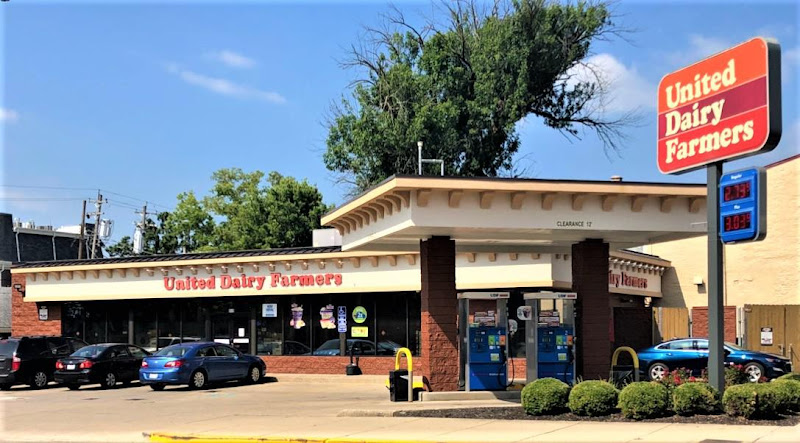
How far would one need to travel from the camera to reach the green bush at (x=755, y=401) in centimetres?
1346

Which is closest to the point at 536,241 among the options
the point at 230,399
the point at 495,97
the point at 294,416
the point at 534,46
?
the point at 294,416

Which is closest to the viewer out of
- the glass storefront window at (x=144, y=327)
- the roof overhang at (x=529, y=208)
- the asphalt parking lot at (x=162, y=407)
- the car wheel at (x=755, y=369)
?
the asphalt parking lot at (x=162, y=407)

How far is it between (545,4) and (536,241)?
1129 inches

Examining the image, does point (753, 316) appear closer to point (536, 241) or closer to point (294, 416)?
point (536, 241)

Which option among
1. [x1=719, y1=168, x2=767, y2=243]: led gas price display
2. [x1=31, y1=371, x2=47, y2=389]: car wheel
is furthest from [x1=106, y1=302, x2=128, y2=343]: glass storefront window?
[x1=719, y1=168, x2=767, y2=243]: led gas price display

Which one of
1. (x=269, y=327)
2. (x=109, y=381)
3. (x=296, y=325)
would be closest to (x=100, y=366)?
(x=109, y=381)

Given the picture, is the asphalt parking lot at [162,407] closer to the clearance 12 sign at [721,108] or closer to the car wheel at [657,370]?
the clearance 12 sign at [721,108]

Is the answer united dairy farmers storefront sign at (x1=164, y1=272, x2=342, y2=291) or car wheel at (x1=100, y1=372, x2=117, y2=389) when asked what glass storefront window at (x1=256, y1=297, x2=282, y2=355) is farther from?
car wheel at (x1=100, y1=372, x2=117, y2=389)

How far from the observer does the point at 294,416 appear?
55.8ft

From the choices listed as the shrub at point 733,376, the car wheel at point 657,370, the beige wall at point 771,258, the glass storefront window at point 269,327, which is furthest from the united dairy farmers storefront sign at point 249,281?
the beige wall at point 771,258

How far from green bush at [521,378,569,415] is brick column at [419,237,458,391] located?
142 inches

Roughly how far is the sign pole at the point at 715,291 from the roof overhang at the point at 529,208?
2277mm

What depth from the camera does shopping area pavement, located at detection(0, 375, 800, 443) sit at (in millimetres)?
12873

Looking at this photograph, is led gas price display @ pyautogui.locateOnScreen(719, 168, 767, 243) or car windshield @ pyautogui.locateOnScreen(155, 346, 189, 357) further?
car windshield @ pyautogui.locateOnScreen(155, 346, 189, 357)
